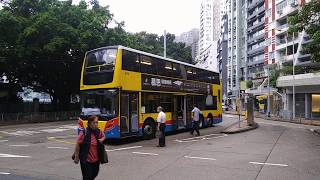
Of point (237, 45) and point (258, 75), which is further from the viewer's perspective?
point (237, 45)

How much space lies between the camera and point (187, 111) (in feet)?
79.8

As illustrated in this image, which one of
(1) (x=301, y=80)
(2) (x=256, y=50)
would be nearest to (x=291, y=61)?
(1) (x=301, y=80)

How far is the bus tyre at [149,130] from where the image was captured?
19803 mm

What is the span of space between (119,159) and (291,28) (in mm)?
13947

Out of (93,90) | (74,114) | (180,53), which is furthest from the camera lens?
(180,53)

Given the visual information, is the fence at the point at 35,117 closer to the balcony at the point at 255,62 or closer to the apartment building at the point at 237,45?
the balcony at the point at 255,62

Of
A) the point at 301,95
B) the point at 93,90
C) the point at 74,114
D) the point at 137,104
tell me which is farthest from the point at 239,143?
the point at 301,95

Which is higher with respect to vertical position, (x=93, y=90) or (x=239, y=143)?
(x=93, y=90)

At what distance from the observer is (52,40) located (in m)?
36.2

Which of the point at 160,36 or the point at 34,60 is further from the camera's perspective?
the point at 160,36

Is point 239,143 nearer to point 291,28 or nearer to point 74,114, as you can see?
point 291,28

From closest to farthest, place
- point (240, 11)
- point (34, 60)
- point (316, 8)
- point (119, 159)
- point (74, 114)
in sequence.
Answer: point (119, 159) < point (316, 8) < point (34, 60) < point (74, 114) < point (240, 11)

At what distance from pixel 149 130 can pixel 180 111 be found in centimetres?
379

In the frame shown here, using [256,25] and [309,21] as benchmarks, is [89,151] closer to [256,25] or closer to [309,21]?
[309,21]
